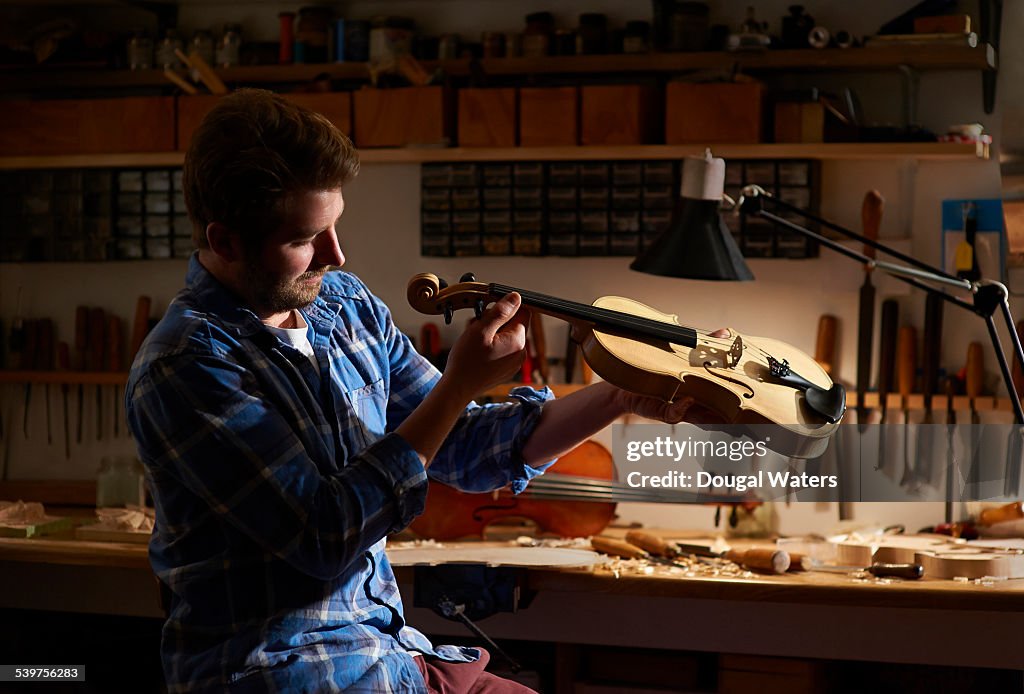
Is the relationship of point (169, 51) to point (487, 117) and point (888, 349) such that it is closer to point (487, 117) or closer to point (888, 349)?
point (487, 117)

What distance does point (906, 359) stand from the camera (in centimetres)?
372

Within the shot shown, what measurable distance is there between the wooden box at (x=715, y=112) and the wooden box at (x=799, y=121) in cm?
6

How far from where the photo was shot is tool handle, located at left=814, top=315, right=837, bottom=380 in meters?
3.81

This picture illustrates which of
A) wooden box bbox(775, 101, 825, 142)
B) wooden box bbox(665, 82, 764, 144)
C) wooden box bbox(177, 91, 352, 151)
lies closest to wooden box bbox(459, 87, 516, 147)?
wooden box bbox(177, 91, 352, 151)

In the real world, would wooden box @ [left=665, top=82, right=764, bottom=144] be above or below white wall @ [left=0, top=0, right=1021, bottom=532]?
above

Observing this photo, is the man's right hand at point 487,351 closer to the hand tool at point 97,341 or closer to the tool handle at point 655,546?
the tool handle at point 655,546

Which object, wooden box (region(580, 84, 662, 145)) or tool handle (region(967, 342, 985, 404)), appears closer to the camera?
tool handle (region(967, 342, 985, 404))

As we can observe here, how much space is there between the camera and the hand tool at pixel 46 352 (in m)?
4.42

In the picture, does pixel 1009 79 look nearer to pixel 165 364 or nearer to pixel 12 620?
pixel 165 364

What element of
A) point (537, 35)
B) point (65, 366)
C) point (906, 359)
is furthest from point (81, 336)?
point (906, 359)

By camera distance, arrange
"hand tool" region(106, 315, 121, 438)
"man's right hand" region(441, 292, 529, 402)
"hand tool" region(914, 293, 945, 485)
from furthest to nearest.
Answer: "hand tool" region(106, 315, 121, 438), "hand tool" region(914, 293, 945, 485), "man's right hand" region(441, 292, 529, 402)

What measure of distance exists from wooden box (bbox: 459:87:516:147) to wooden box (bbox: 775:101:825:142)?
2.80ft

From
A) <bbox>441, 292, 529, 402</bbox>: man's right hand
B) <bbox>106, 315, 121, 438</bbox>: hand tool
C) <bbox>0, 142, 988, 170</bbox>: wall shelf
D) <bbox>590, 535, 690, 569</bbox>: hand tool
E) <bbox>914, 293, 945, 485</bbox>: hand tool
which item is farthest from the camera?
<bbox>106, 315, 121, 438</bbox>: hand tool

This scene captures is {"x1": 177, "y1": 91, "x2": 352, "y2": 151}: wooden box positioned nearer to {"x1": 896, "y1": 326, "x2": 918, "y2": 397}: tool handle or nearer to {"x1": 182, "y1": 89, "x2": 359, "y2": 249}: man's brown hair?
{"x1": 896, "y1": 326, "x2": 918, "y2": 397}: tool handle
